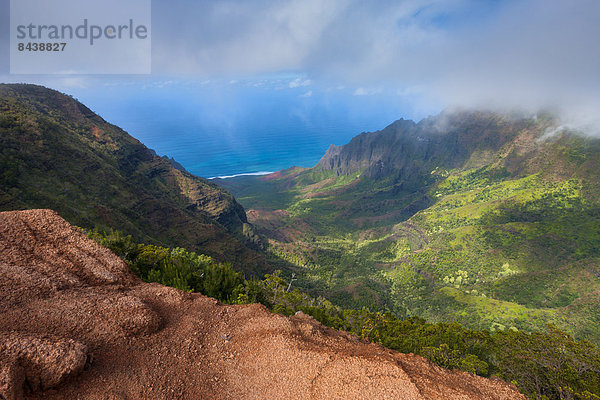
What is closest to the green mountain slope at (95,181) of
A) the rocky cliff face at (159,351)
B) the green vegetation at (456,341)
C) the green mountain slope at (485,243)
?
the green vegetation at (456,341)

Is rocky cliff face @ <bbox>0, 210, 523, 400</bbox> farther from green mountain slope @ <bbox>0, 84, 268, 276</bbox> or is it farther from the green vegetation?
green mountain slope @ <bbox>0, 84, 268, 276</bbox>

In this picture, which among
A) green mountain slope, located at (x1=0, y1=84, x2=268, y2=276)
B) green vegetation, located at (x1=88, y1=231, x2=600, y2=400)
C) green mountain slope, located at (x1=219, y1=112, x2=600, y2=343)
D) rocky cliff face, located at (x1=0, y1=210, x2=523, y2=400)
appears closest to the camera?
rocky cliff face, located at (x1=0, y1=210, x2=523, y2=400)

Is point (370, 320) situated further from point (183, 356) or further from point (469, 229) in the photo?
point (469, 229)

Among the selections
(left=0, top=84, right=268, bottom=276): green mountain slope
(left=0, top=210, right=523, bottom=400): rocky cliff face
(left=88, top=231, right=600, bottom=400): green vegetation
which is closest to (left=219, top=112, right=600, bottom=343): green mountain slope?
(left=0, top=84, right=268, bottom=276): green mountain slope

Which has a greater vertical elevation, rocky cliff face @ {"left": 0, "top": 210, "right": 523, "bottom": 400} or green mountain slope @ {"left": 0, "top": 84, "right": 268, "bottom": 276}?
green mountain slope @ {"left": 0, "top": 84, "right": 268, "bottom": 276}

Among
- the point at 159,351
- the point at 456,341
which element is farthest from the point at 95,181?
the point at 456,341

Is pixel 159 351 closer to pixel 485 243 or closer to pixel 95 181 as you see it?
pixel 95 181
